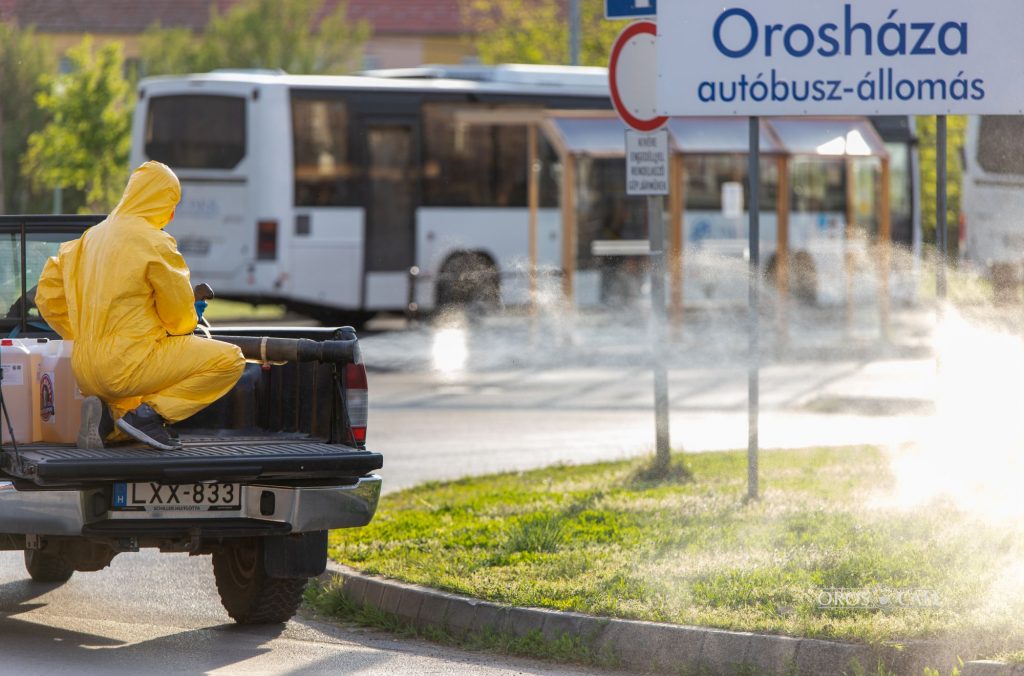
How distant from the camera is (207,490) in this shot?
687 centimetres

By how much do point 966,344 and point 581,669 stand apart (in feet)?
19.8

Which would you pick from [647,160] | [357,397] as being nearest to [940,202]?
[647,160]

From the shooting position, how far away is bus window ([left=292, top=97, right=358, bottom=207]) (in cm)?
2414

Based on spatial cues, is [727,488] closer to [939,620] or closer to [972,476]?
[972,476]

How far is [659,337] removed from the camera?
412 inches

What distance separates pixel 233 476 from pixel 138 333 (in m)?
0.76

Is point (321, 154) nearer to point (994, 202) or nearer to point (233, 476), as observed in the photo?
point (994, 202)

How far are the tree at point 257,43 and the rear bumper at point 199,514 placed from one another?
3545cm

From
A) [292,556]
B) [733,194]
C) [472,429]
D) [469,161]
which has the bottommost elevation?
[472,429]

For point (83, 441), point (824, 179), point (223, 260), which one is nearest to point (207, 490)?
point (83, 441)

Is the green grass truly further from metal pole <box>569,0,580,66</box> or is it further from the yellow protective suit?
metal pole <box>569,0,580,66</box>

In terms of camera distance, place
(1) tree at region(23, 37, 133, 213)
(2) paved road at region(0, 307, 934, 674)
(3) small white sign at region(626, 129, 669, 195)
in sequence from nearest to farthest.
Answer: (2) paved road at region(0, 307, 934, 674), (3) small white sign at region(626, 129, 669, 195), (1) tree at region(23, 37, 133, 213)

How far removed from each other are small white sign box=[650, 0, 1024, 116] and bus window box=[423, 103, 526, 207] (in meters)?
15.3

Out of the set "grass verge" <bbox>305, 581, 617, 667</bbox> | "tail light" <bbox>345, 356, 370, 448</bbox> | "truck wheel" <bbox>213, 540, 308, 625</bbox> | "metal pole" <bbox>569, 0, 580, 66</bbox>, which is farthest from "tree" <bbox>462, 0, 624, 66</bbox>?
"tail light" <bbox>345, 356, 370, 448</bbox>
